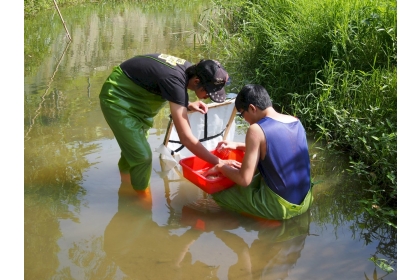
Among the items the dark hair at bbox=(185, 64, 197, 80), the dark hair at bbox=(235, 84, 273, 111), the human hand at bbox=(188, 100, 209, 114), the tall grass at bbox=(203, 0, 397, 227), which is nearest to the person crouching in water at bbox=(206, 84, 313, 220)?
the dark hair at bbox=(235, 84, 273, 111)

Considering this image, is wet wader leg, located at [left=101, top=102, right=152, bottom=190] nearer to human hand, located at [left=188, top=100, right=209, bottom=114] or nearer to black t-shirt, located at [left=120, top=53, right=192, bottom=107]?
black t-shirt, located at [left=120, top=53, right=192, bottom=107]

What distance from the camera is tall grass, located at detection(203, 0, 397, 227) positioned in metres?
4.28

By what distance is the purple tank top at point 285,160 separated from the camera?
3.54 meters

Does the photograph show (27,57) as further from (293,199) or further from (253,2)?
(293,199)

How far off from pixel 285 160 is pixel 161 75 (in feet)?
3.78

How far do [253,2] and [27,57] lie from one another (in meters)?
4.34

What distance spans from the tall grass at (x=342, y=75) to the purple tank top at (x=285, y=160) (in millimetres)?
644

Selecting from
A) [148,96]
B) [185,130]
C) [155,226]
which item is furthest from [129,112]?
[155,226]

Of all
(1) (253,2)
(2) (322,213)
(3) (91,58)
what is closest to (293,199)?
(2) (322,213)

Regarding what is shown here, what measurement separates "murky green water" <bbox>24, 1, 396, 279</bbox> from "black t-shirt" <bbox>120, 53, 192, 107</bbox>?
3.36ft

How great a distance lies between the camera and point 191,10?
48.5ft

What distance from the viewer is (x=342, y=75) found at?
5.36 metres

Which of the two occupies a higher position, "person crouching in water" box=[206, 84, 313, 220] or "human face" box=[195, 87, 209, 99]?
"human face" box=[195, 87, 209, 99]

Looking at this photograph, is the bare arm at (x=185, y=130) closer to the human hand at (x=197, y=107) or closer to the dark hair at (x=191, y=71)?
the dark hair at (x=191, y=71)
